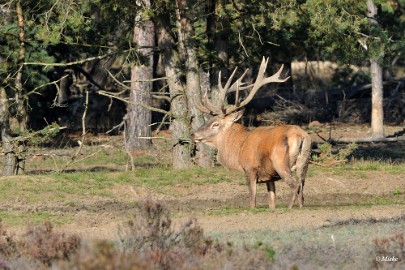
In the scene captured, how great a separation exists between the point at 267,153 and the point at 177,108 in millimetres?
6635

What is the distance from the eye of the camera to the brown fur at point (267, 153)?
16.8 meters

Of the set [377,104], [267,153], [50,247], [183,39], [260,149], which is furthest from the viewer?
[377,104]

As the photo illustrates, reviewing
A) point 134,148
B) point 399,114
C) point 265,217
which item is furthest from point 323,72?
point 265,217

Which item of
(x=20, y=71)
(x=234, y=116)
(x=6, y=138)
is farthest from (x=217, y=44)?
(x=6, y=138)

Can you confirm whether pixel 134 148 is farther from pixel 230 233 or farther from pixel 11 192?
pixel 230 233

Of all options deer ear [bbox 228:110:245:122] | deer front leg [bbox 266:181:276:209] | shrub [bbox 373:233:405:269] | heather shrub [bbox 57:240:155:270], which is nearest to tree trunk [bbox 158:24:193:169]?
deer ear [bbox 228:110:245:122]

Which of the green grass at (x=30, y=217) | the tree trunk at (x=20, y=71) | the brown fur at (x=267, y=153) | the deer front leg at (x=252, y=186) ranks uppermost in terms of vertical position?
the tree trunk at (x=20, y=71)

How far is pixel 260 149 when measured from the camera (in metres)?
17.3

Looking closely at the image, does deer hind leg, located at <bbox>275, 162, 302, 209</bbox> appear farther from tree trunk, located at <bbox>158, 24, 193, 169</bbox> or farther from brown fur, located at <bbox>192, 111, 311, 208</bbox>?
tree trunk, located at <bbox>158, 24, 193, 169</bbox>

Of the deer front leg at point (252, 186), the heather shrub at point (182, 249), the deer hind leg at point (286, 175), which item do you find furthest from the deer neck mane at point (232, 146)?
the heather shrub at point (182, 249)

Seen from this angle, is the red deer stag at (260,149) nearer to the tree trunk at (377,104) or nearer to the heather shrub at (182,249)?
the heather shrub at (182,249)

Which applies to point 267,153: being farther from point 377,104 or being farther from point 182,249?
point 377,104

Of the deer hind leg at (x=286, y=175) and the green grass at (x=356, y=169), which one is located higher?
the deer hind leg at (x=286, y=175)

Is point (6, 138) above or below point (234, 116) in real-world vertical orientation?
below
